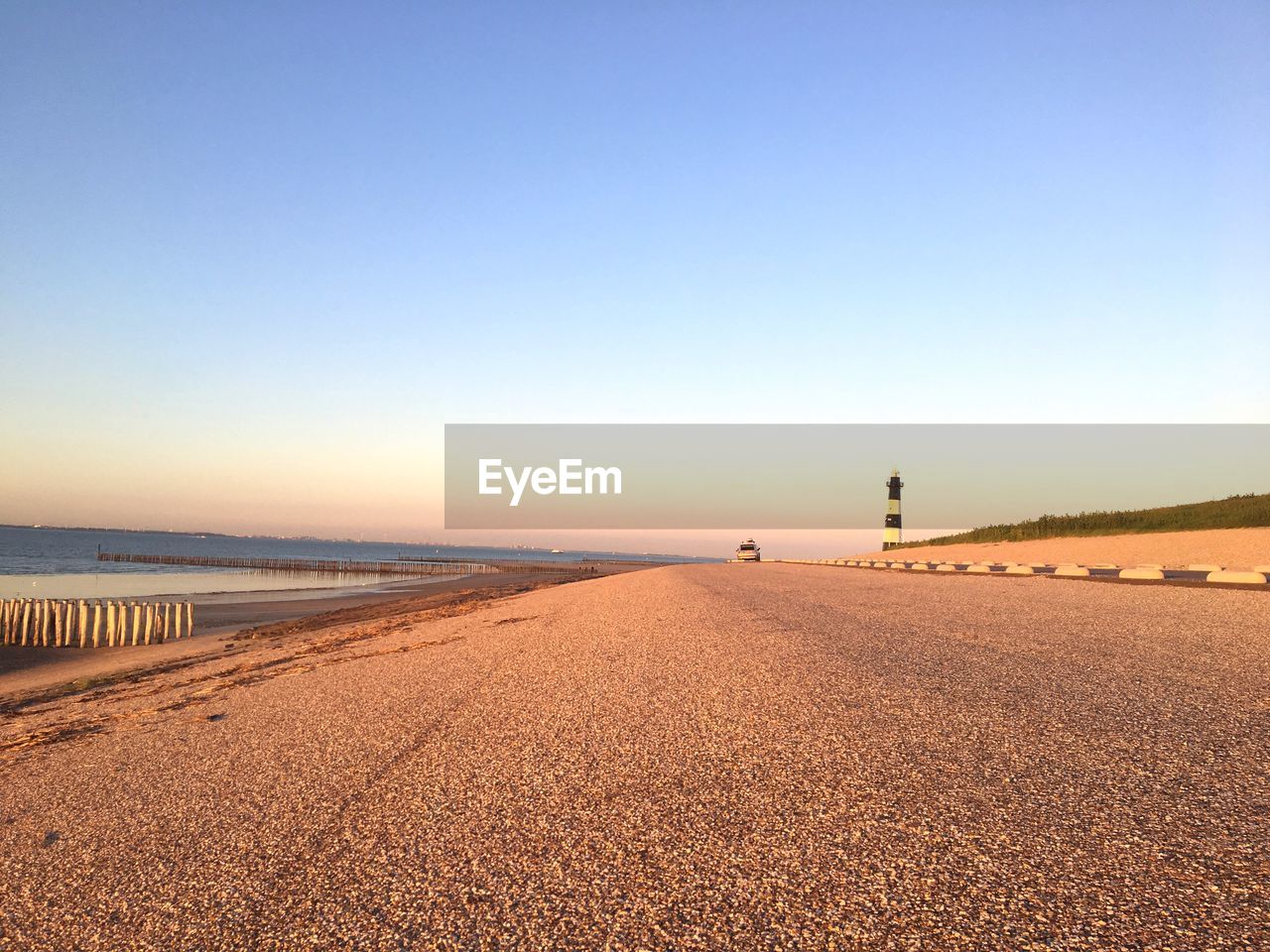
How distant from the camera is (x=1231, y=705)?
5.43 m

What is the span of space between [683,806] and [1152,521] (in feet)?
127

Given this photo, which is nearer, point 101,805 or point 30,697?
point 101,805

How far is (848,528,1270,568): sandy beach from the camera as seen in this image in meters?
23.8

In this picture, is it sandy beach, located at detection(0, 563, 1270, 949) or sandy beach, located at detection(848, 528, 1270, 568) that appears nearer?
sandy beach, located at detection(0, 563, 1270, 949)

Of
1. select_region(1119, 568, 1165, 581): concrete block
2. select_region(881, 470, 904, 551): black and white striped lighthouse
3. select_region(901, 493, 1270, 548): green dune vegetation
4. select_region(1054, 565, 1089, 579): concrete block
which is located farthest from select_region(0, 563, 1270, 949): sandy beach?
select_region(881, 470, 904, 551): black and white striped lighthouse

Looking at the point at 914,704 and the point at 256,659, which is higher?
the point at 914,704

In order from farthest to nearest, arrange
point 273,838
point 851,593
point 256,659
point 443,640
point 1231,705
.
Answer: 1. point 851,593
2. point 256,659
3. point 443,640
4. point 1231,705
5. point 273,838

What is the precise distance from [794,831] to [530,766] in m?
1.87

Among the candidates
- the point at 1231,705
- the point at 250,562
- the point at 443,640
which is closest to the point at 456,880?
the point at 1231,705

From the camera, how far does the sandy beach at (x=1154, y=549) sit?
936 inches

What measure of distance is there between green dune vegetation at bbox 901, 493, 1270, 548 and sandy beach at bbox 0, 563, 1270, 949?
2923cm

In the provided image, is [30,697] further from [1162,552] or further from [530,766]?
[1162,552]

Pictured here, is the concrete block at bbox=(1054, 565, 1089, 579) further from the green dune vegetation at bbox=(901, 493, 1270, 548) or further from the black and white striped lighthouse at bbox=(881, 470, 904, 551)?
the black and white striped lighthouse at bbox=(881, 470, 904, 551)

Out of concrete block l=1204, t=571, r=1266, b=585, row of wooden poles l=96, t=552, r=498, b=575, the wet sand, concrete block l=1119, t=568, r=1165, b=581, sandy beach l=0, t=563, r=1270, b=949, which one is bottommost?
row of wooden poles l=96, t=552, r=498, b=575
